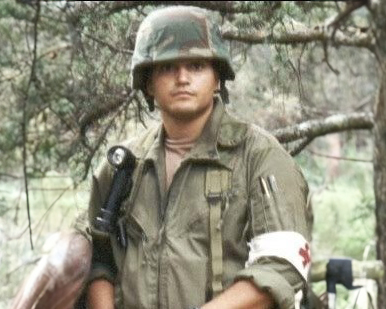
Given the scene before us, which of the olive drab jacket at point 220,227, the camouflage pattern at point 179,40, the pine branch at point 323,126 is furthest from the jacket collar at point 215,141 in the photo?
the pine branch at point 323,126

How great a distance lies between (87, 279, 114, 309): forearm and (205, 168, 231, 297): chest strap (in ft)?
1.70

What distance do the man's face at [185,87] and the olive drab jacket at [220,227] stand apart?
129 millimetres

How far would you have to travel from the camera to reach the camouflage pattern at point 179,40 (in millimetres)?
3641

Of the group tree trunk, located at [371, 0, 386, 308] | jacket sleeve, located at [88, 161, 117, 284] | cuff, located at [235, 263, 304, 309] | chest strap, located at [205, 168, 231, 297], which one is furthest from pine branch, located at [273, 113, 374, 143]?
cuff, located at [235, 263, 304, 309]

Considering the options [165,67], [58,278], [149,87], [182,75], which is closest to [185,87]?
[182,75]

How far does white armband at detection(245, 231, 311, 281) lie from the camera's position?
340cm

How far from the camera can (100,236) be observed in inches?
149

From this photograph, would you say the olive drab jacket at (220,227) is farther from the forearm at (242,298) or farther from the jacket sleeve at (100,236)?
the jacket sleeve at (100,236)

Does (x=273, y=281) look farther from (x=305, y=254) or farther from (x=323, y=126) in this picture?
(x=323, y=126)

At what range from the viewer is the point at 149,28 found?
12.4 feet

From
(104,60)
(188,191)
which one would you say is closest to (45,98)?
(104,60)

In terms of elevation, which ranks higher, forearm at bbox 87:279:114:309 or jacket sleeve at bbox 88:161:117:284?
jacket sleeve at bbox 88:161:117:284

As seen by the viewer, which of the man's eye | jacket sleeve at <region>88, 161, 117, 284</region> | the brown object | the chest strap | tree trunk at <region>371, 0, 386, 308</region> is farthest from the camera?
tree trunk at <region>371, 0, 386, 308</region>

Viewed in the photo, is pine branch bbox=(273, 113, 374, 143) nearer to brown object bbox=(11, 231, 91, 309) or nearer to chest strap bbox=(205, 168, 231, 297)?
chest strap bbox=(205, 168, 231, 297)
